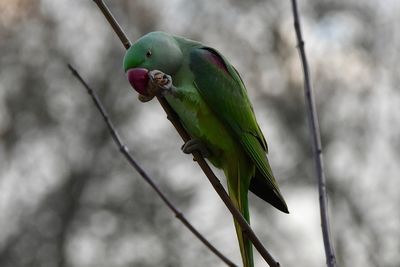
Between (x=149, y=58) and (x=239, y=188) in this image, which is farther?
(x=239, y=188)

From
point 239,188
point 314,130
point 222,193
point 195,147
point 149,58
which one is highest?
point 314,130

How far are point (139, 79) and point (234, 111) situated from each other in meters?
0.73

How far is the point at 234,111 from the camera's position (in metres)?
4.18

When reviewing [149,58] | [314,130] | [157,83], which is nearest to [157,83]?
[157,83]

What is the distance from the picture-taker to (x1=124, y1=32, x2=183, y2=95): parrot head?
3.58 meters

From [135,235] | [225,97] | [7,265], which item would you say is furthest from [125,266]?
[225,97]

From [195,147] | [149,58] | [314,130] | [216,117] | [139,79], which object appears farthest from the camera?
[216,117]

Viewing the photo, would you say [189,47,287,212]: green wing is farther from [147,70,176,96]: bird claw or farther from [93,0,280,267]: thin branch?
[147,70,176,96]: bird claw

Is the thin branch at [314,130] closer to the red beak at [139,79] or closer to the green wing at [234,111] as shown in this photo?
the red beak at [139,79]

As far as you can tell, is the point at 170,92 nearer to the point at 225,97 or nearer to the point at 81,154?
the point at 225,97

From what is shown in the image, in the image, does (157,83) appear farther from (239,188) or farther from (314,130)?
(239,188)

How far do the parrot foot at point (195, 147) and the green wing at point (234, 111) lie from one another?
0.49 ft

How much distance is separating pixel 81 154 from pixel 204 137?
13824 millimetres

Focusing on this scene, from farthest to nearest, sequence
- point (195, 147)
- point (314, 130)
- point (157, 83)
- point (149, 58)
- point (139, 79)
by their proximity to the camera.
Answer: point (195, 147), point (149, 58), point (139, 79), point (157, 83), point (314, 130)
